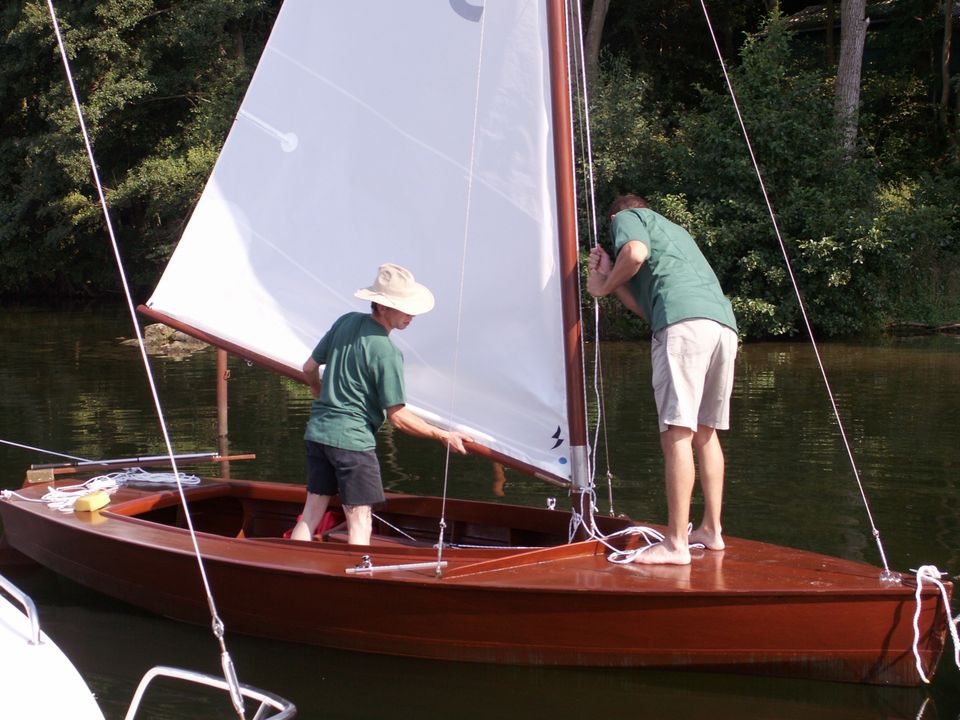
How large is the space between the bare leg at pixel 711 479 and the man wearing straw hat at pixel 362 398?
3.19 ft

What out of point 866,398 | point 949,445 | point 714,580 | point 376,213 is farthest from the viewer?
point 866,398

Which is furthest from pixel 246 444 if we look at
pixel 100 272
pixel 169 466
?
pixel 100 272

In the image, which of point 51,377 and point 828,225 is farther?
point 828,225

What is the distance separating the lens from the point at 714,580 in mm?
4344

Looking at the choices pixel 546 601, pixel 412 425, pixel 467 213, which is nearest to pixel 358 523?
pixel 412 425

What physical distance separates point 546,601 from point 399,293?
1.35 metres

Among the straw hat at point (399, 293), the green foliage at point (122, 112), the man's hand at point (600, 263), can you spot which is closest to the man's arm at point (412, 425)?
the straw hat at point (399, 293)

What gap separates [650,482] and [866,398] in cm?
420

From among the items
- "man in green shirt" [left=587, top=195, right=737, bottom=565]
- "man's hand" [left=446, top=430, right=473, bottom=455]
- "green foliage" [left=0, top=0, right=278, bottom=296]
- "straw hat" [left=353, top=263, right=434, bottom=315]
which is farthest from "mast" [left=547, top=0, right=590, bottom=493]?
"green foliage" [left=0, top=0, right=278, bottom=296]

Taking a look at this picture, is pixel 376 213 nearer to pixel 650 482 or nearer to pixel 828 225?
pixel 650 482

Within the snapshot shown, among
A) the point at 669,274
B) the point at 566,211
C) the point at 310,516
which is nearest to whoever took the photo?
the point at 669,274

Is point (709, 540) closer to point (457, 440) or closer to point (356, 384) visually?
point (457, 440)

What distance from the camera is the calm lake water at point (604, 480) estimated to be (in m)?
4.33

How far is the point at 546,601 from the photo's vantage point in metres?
4.34
